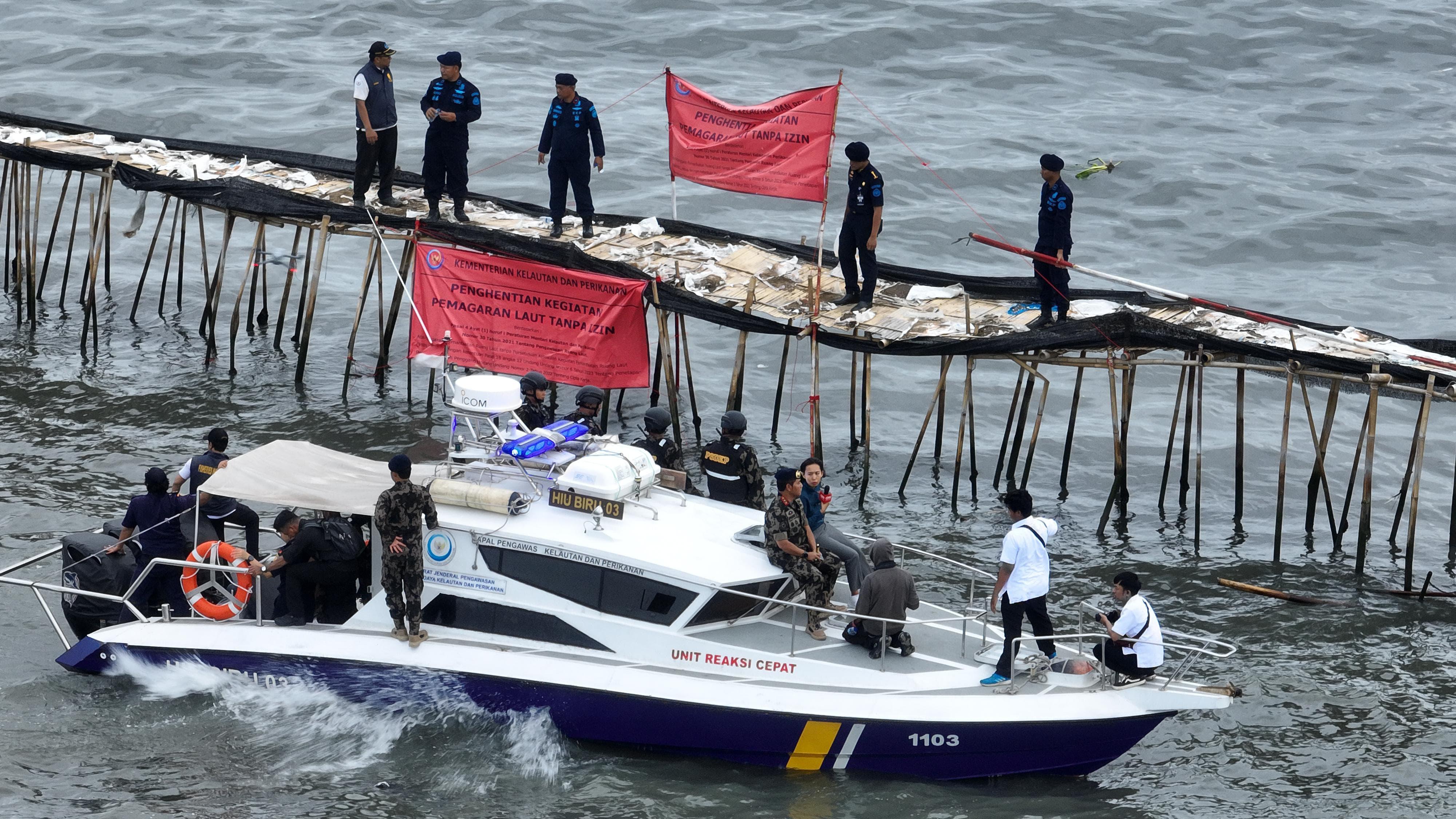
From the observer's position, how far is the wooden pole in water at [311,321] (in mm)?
19016

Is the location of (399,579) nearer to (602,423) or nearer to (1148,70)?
(602,423)

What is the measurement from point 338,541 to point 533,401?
338cm

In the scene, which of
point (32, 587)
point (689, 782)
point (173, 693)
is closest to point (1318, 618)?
point (689, 782)

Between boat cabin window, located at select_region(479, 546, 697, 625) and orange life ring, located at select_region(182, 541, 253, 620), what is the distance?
244cm

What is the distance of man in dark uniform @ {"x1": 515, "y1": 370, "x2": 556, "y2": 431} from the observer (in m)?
14.8

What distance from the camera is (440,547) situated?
39.1 feet

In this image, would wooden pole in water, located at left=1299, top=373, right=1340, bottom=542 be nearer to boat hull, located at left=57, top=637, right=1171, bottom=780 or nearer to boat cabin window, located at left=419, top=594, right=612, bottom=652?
boat hull, located at left=57, top=637, right=1171, bottom=780

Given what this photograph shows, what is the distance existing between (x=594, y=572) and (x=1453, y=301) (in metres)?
18.0

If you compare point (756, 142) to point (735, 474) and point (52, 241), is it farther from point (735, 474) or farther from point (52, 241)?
point (52, 241)

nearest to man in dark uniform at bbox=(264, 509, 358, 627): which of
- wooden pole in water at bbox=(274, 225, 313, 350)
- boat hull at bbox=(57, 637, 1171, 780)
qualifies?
boat hull at bbox=(57, 637, 1171, 780)

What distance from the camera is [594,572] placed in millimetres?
11711

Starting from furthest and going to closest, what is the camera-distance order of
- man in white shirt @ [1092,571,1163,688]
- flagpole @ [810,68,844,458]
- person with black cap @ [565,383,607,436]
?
flagpole @ [810,68,844,458], person with black cap @ [565,383,607,436], man in white shirt @ [1092,571,1163,688]

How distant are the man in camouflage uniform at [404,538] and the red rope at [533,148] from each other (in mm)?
15746

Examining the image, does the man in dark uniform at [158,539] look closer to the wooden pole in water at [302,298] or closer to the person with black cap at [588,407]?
the person with black cap at [588,407]
